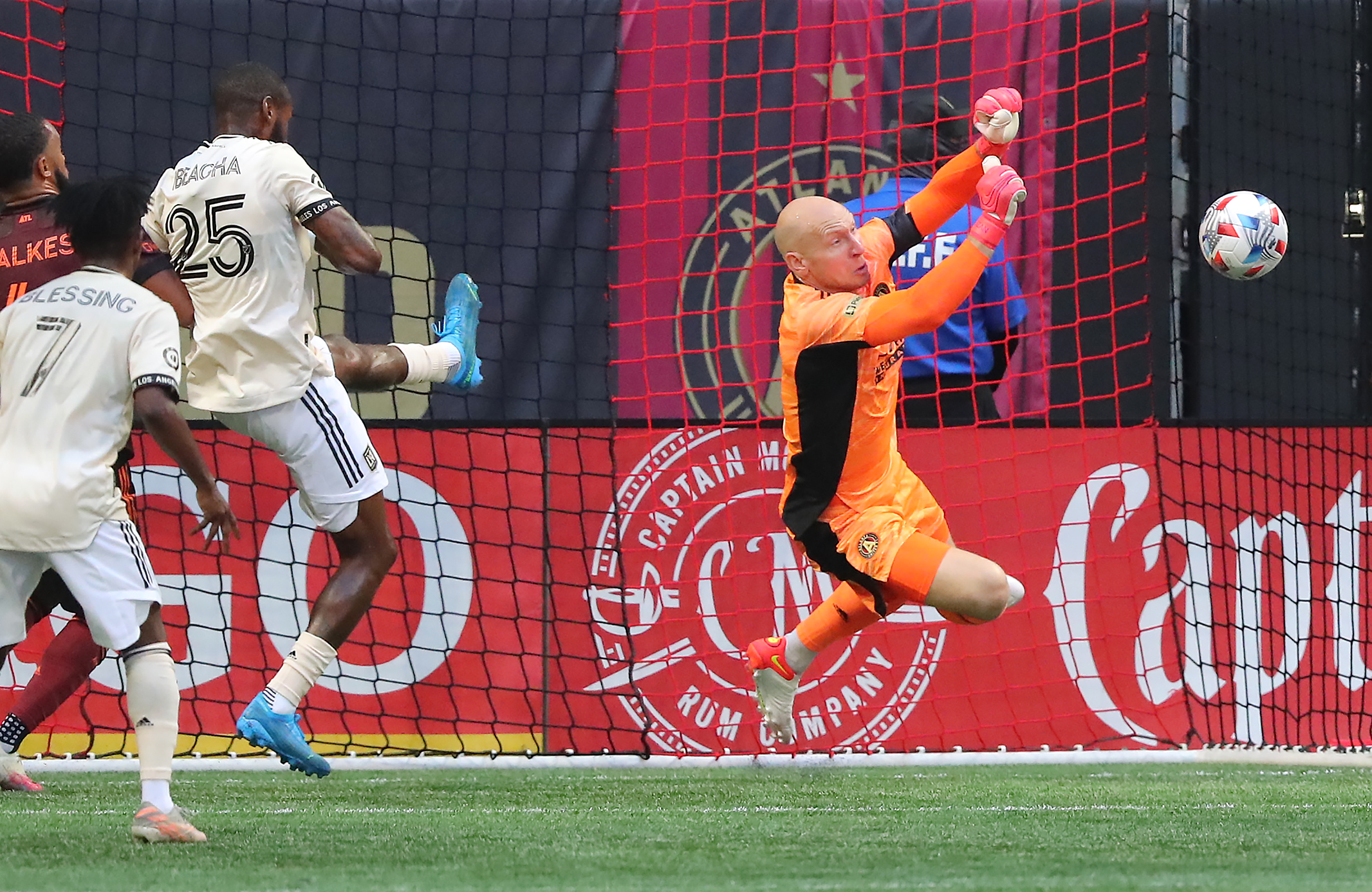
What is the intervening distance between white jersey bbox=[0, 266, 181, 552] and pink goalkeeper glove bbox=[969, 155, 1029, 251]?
241cm

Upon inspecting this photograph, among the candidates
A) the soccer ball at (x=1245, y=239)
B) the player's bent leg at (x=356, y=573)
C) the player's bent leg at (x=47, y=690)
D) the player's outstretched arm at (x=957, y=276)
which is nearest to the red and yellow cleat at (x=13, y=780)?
the player's bent leg at (x=47, y=690)

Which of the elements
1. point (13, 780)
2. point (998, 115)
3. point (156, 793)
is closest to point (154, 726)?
point (156, 793)

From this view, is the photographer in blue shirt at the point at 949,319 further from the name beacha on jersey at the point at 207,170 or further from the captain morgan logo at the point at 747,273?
the name beacha on jersey at the point at 207,170

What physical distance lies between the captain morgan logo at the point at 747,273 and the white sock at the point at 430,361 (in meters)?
1.95

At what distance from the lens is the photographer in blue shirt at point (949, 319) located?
7508mm

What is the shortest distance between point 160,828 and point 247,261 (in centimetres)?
195

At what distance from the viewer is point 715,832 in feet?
15.2

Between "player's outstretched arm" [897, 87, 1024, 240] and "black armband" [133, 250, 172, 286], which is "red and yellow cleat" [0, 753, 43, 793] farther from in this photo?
"player's outstretched arm" [897, 87, 1024, 240]

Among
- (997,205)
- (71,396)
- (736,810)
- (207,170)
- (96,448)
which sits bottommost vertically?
(736,810)

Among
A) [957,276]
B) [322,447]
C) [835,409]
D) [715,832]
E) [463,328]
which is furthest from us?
[463,328]

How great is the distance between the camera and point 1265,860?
13.4 ft

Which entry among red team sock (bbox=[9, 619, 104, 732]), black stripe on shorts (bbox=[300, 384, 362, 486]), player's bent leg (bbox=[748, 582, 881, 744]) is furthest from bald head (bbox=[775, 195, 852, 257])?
red team sock (bbox=[9, 619, 104, 732])

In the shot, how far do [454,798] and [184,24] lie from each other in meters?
3.99

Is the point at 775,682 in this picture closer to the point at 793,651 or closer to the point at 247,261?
the point at 793,651
